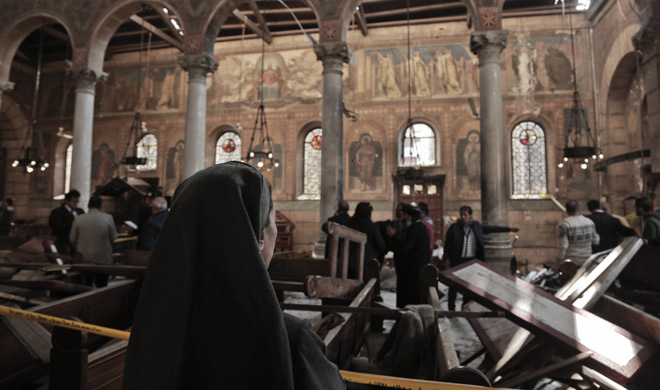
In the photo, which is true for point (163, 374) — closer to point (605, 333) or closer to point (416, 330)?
point (416, 330)

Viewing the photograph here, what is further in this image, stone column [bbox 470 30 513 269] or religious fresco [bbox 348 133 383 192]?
religious fresco [bbox 348 133 383 192]

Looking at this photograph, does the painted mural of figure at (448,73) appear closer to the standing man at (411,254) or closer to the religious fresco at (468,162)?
the religious fresco at (468,162)

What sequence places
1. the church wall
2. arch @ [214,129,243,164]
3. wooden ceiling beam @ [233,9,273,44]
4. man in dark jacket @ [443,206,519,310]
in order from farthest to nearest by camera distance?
1. arch @ [214,129,243,164]
2. the church wall
3. wooden ceiling beam @ [233,9,273,44]
4. man in dark jacket @ [443,206,519,310]

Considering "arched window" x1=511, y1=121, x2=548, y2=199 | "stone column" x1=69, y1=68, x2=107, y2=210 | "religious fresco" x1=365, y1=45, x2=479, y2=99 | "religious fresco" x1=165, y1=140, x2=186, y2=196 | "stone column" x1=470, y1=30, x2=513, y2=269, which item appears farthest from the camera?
"religious fresco" x1=165, y1=140, x2=186, y2=196

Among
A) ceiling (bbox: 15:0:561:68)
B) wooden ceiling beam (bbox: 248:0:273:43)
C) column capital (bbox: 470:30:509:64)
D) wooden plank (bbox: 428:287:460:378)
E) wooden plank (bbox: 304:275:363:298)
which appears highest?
ceiling (bbox: 15:0:561:68)

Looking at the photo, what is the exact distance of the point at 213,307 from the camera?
86cm

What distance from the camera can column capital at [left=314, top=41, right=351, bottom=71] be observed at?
29.5 feet

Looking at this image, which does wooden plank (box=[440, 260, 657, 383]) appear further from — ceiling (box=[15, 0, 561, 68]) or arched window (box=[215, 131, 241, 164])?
arched window (box=[215, 131, 241, 164])

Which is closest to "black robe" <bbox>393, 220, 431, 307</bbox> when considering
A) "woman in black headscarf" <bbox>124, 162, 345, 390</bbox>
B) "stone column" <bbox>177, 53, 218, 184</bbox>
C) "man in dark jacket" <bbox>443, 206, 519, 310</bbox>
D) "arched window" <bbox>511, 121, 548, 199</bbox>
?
"man in dark jacket" <bbox>443, 206, 519, 310</bbox>

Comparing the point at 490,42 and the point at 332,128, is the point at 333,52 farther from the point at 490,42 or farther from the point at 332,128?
the point at 490,42

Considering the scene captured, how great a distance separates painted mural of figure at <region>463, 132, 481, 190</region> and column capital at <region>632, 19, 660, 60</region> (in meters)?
6.35

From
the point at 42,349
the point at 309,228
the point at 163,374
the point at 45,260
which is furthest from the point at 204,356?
the point at 309,228

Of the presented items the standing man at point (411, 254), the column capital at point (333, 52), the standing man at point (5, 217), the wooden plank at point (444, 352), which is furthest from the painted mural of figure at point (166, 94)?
the wooden plank at point (444, 352)

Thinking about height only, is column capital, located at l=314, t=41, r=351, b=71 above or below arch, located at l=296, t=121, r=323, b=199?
above
